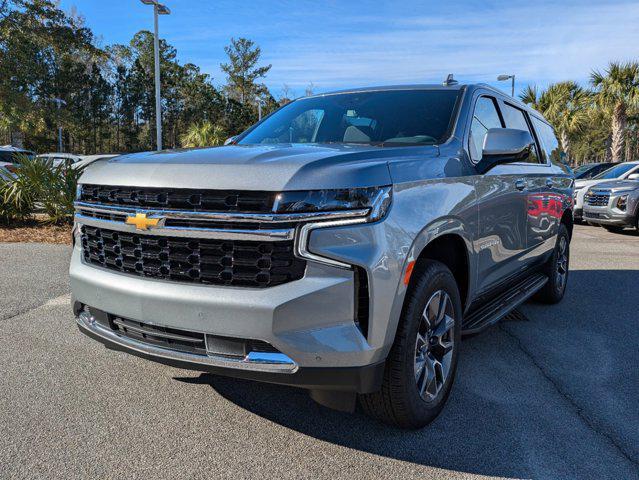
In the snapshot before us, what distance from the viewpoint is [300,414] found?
9.75 feet

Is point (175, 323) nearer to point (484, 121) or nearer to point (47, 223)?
point (484, 121)

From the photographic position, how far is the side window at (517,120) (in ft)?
14.4

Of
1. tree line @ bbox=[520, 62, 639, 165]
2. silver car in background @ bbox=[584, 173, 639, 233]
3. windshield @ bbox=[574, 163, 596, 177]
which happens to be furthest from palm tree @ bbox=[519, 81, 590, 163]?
silver car in background @ bbox=[584, 173, 639, 233]

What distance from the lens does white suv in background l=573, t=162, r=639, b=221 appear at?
13.5 metres

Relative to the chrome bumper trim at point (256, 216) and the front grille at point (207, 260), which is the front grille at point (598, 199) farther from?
the front grille at point (207, 260)

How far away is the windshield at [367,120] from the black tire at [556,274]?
97.5 inches

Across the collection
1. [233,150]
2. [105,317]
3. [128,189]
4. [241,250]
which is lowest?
[105,317]

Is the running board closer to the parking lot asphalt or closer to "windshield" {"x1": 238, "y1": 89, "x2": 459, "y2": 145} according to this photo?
the parking lot asphalt

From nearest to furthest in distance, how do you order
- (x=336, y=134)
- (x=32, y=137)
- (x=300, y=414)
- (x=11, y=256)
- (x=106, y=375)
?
(x=300, y=414)
(x=106, y=375)
(x=336, y=134)
(x=11, y=256)
(x=32, y=137)

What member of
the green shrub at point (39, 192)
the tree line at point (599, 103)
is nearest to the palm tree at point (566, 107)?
the tree line at point (599, 103)

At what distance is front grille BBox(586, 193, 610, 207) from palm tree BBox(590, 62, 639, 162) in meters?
17.8

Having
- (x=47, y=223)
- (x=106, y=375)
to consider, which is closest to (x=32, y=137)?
(x=47, y=223)

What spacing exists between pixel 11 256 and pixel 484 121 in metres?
6.62

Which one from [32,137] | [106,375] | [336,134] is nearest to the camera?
[106,375]
